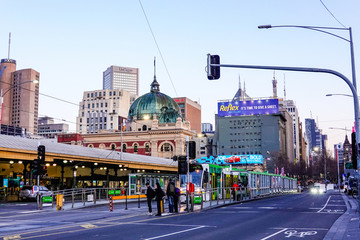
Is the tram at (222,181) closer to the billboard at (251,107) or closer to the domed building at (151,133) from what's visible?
the domed building at (151,133)

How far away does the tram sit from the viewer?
37.4m

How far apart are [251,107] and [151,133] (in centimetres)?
3288

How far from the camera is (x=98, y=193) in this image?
4328 centimetres

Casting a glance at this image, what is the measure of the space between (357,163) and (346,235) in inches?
102

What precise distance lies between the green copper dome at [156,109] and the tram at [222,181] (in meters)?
60.4

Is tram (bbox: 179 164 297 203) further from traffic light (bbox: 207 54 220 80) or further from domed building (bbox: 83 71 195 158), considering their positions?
domed building (bbox: 83 71 195 158)

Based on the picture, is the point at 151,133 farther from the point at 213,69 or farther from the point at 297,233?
the point at 297,233

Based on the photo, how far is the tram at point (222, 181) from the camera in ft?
123

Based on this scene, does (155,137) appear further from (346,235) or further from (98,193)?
(346,235)

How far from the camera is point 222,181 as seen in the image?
42.8 metres

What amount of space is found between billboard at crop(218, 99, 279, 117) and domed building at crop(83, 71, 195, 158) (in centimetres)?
1830

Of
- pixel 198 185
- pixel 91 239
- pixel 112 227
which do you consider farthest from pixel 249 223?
pixel 198 185

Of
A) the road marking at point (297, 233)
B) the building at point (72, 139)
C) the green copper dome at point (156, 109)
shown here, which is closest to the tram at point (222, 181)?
the road marking at point (297, 233)

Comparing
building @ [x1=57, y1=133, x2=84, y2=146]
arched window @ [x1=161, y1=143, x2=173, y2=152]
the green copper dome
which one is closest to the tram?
arched window @ [x1=161, y1=143, x2=173, y2=152]
